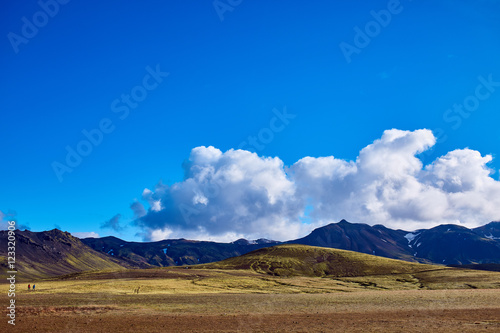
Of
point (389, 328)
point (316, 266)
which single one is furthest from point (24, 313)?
point (316, 266)

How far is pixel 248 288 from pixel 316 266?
247ft

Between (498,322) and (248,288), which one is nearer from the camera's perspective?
(498,322)

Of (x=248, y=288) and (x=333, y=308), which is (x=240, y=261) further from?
(x=333, y=308)

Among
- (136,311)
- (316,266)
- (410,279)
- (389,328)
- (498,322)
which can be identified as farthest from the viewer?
(316,266)

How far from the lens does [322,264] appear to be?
16925 cm

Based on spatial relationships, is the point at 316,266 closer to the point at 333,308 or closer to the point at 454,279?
the point at 454,279

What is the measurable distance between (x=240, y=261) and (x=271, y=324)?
154502 millimetres

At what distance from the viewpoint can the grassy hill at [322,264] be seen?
5930 inches

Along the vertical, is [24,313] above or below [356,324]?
above

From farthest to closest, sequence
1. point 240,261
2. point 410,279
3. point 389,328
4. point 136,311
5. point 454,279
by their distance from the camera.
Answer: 1. point 240,261
2. point 410,279
3. point 454,279
4. point 136,311
5. point 389,328

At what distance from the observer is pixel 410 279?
119188 millimetres

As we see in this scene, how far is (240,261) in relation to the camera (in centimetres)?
19050

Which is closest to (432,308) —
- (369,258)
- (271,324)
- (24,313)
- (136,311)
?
(271,324)

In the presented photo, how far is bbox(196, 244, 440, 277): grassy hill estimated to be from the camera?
151 meters
